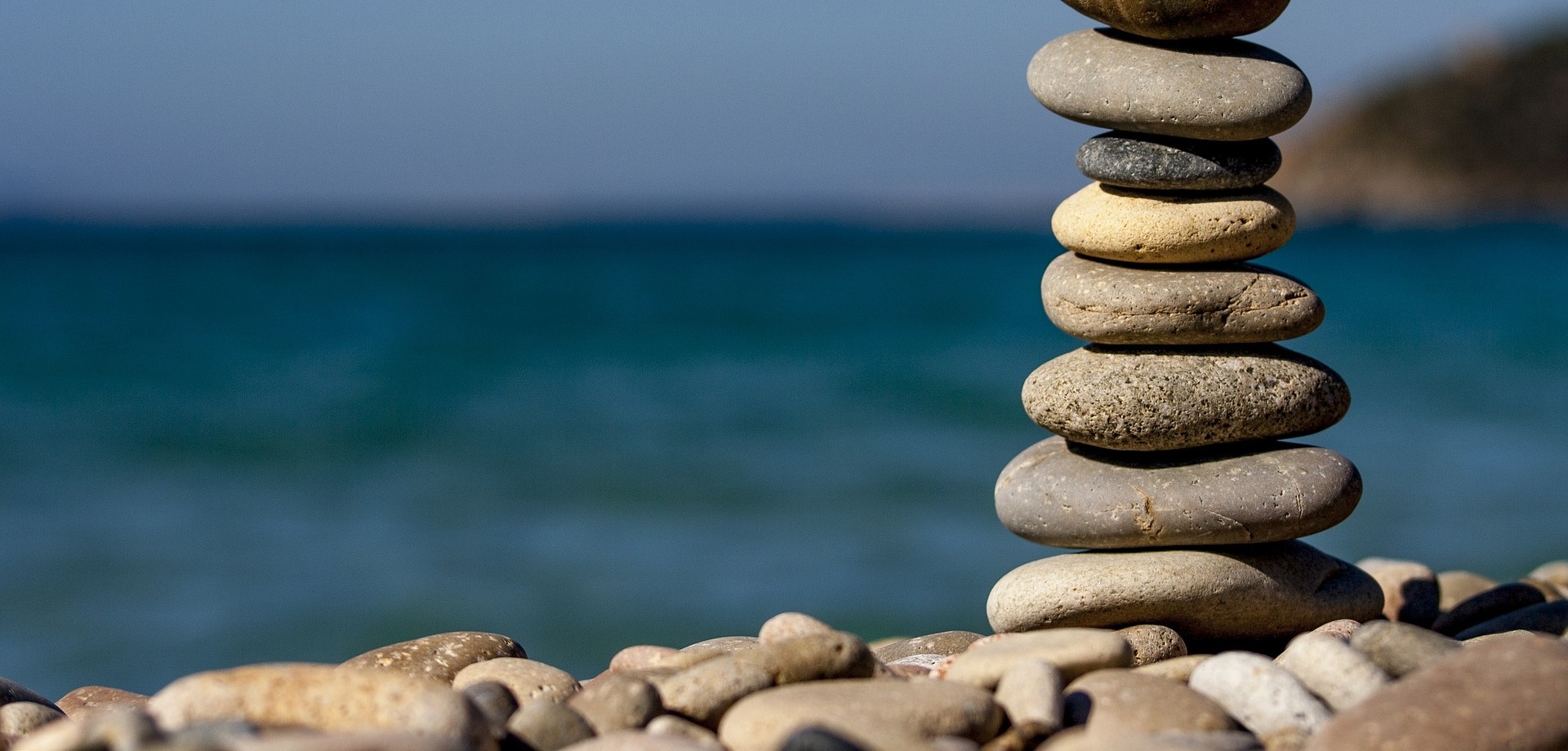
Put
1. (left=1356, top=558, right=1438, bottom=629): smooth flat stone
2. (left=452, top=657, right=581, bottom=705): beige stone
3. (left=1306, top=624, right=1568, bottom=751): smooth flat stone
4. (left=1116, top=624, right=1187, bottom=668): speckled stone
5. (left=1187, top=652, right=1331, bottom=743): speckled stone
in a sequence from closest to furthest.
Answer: (left=1306, top=624, right=1568, bottom=751): smooth flat stone → (left=1187, top=652, right=1331, bottom=743): speckled stone → (left=452, top=657, right=581, bottom=705): beige stone → (left=1116, top=624, right=1187, bottom=668): speckled stone → (left=1356, top=558, right=1438, bottom=629): smooth flat stone

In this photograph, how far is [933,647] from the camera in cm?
493

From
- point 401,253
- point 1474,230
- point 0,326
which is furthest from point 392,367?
point 1474,230

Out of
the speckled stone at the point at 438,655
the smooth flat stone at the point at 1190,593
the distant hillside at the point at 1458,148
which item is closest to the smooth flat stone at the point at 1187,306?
the smooth flat stone at the point at 1190,593

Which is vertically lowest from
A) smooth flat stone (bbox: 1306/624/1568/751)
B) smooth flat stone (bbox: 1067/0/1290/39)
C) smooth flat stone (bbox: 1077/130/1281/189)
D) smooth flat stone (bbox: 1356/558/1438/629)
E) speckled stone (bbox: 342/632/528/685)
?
smooth flat stone (bbox: 1306/624/1568/751)

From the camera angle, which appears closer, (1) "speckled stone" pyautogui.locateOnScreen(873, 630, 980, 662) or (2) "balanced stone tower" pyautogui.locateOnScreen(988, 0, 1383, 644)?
(2) "balanced stone tower" pyautogui.locateOnScreen(988, 0, 1383, 644)

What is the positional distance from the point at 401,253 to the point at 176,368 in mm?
32386

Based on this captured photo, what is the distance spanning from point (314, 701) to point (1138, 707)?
1.91 metres

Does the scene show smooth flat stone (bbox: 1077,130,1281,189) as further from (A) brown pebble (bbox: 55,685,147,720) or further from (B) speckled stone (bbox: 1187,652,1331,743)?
(A) brown pebble (bbox: 55,685,147,720)

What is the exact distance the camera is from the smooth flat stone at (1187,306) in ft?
15.0

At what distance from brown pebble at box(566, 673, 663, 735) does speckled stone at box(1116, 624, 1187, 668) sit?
156cm

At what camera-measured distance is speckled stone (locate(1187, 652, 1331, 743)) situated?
3475 mm

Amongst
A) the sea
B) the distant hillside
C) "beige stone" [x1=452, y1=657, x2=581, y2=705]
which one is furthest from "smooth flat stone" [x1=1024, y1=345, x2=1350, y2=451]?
the distant hillside

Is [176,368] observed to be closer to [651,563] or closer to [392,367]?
[392,367]

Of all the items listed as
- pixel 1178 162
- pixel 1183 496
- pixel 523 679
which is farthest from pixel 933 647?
pixel 1178 162
